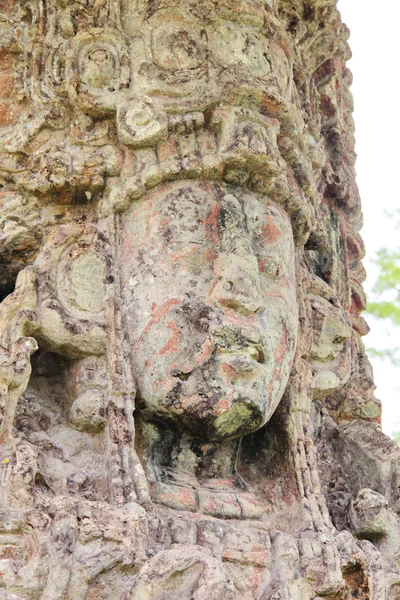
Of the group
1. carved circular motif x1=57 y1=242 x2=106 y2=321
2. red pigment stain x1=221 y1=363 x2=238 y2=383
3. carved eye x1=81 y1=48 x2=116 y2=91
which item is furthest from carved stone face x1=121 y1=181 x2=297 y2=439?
carved eye x1=81 y1=48 x2=116 y2=91

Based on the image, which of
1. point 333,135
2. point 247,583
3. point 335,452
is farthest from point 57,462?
point 333,135

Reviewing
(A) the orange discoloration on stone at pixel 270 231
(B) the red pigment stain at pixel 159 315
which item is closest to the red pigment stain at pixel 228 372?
(B) the red pigment stain at pixel 159 315

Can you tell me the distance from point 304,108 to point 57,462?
243cm

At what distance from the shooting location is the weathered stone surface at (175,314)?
4484 mm

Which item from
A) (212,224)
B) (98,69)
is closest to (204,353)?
(212,224)

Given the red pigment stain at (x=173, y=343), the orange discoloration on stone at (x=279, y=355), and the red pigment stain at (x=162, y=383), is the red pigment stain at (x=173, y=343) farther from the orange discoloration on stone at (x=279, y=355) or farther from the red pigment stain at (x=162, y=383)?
the orange discoloration on stone at (x=279, y=355)

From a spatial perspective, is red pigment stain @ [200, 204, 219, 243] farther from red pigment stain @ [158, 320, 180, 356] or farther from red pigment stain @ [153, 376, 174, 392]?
red pigment stain @ [153, 376, 174, 392]

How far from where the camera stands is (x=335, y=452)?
5613mm

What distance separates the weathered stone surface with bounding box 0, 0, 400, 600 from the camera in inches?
177

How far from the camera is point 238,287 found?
4.73 metres

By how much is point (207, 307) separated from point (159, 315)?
0.21 meters

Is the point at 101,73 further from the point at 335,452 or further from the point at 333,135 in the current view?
the point at 335,452

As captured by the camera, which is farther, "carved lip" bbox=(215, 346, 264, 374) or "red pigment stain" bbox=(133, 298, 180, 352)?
"red pigment stain" bbox=(133, 298, 180, 352)

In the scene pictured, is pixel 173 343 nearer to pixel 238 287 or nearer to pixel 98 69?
pixel 238 287
